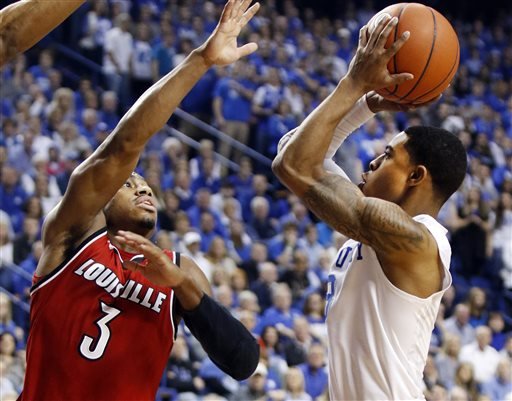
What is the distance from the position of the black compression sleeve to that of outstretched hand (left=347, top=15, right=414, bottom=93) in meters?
1.02

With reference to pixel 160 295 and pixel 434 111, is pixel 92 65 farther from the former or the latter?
pixel 160 295

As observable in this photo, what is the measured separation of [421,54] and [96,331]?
158 centimetres

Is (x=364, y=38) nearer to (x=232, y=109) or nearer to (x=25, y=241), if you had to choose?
(x=25, y=241)

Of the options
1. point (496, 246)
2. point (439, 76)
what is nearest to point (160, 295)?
point (439, 76)

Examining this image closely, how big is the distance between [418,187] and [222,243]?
612cm

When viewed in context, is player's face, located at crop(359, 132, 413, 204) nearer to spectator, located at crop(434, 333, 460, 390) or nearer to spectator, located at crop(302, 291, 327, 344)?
spectator, located at crop(302, 291, 327, 344)

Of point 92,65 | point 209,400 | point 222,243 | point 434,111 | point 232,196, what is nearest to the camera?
point 209,400

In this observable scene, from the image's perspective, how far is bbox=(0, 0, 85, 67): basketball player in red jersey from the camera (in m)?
2.39

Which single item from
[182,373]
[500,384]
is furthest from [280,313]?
[500,384]

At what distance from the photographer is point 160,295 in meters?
3.66

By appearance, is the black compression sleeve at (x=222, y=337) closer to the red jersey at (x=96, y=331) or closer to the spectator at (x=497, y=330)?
the red jersey at (x=96, y=331)

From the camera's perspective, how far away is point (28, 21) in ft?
7.86

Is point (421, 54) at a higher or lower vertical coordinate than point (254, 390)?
higher

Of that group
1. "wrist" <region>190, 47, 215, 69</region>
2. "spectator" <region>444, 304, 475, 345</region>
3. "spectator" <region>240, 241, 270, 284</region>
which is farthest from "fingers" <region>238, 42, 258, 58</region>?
"spectator" <region>444, 304, 475, 345</region>
